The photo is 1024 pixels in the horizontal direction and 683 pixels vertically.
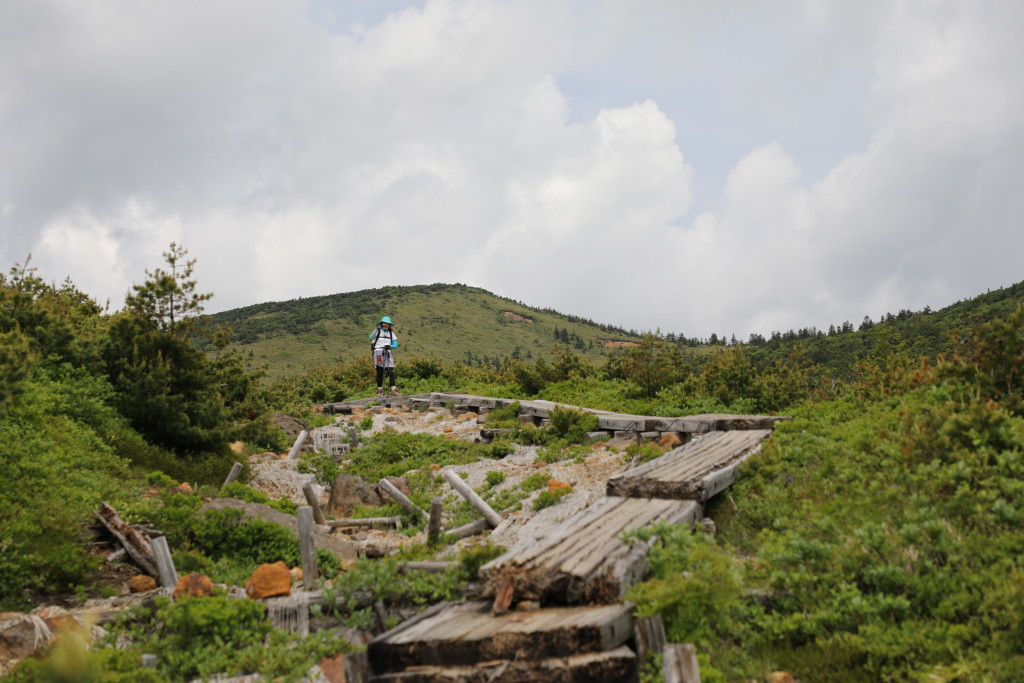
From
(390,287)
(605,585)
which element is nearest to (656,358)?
(605,585)

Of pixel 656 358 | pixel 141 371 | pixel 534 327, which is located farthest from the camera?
pixel 534 327

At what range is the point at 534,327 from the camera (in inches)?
3445

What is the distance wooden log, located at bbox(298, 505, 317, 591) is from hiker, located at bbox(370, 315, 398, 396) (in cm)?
1278

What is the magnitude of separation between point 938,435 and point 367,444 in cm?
1001

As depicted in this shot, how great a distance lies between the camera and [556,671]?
329 centimetres

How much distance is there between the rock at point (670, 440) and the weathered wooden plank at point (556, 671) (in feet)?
21.2

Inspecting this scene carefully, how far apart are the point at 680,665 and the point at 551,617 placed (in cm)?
83

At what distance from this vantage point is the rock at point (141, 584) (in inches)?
227

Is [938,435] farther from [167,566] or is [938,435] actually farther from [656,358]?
[656,358]

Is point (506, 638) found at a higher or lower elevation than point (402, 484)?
lower

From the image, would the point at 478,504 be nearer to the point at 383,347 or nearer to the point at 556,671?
the point at 556,671

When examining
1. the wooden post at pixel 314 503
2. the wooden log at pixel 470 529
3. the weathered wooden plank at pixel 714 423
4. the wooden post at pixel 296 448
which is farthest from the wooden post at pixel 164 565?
the weathered wooden plank at pixel 714 423

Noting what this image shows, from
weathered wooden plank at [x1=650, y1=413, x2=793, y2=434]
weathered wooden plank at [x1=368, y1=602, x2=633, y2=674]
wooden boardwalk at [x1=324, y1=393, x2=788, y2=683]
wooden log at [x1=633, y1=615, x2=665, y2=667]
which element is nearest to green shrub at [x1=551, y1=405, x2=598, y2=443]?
weathered wooden plank at [x1=650, y1=413, x2=793, y2=434]

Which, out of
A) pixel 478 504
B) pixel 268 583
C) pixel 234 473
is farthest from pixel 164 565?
pixel 234 473
